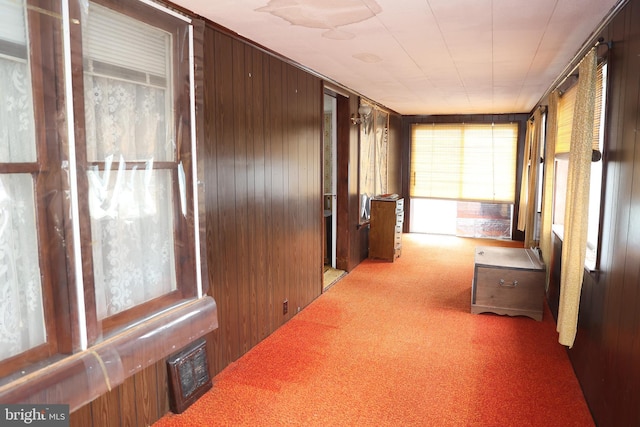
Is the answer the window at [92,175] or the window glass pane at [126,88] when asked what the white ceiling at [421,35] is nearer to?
the window glass pane at [126,88]

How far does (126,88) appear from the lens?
2.04 m

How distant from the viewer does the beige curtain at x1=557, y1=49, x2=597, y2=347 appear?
245 centimetres

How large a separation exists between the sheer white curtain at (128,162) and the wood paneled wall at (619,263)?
2.15 metres

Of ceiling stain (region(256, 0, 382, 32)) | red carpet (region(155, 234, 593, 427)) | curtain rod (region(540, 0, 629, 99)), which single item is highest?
ceiling stain (region(256, 0, 382, 32))

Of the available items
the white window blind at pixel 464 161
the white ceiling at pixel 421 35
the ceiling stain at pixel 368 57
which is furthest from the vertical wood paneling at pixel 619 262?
the white window blind at pixel 464 161

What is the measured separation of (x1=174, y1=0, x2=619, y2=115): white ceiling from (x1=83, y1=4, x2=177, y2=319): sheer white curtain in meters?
0.47

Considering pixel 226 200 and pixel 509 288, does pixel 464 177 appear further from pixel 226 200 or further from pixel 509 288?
pixel 226 200

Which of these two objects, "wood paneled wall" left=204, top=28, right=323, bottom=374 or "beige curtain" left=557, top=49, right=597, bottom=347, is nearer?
"beige curtain" left=557, top=49, right=597, bottom=347

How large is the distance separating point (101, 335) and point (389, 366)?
1.85m

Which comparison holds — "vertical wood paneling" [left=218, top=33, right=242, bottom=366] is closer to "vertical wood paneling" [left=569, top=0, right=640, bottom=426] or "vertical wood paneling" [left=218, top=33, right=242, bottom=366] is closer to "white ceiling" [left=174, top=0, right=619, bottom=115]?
"white ceiling" [left=174, top=0, right=619, bottom=115]

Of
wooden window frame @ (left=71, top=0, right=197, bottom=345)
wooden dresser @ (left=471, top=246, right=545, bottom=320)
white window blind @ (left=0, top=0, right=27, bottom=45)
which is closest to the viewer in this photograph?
white window blind @ (left=0, top=0, right=27, bottom=45)

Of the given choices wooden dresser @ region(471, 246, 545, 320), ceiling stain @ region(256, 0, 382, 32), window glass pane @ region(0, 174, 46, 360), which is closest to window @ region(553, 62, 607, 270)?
wooden dresser @ region(471, 246, 545, 320)

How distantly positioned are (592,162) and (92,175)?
2.85 m

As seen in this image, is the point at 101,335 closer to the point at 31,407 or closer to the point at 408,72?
the point at 31,407
